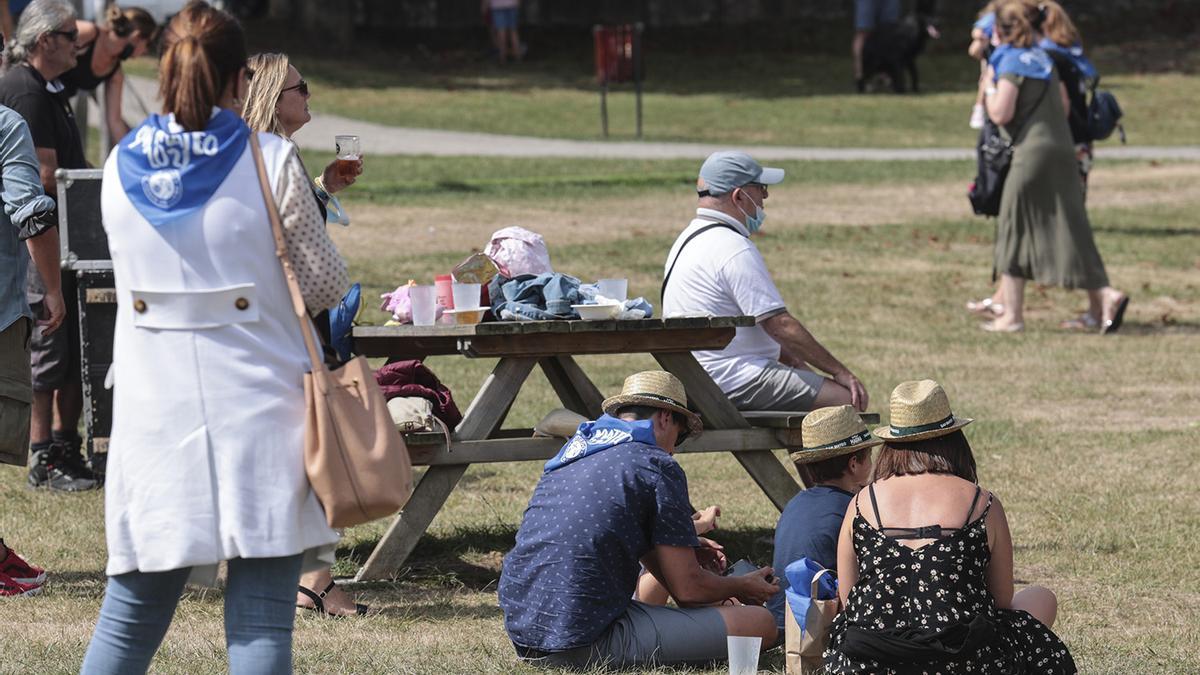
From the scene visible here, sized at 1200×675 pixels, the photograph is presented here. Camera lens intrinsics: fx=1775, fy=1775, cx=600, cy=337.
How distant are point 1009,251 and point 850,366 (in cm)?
175

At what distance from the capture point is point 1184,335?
11766mm

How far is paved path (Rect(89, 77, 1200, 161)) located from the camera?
69.9ft

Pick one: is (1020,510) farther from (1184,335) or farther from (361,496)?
(1184,335)

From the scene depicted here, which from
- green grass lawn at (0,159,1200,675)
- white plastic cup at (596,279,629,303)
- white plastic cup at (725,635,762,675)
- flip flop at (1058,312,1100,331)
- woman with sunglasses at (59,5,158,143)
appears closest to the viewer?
white plastic cup at (725,635,762,675)

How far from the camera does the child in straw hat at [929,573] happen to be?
436 centimetres

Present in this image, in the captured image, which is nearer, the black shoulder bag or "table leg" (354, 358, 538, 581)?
"table leg" (354, 358, 538, 581)

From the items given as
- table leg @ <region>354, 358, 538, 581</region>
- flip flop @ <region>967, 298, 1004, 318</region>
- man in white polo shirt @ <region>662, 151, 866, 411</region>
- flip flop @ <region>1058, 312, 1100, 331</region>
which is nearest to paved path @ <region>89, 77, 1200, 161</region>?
flip flop @ <region>967, 298, 1004, 318</region>

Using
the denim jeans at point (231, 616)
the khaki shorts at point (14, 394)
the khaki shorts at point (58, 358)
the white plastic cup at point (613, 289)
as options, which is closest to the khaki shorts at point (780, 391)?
the white plastic cup at point (613, 289)

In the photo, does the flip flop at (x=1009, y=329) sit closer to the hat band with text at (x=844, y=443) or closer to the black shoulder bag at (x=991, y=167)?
the black shoulder bag at (x=991, y=167)

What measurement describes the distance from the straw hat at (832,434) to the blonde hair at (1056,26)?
6811 millimetres

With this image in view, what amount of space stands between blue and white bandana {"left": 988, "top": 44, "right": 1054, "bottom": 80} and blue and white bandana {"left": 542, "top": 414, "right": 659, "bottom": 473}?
21.8 ft

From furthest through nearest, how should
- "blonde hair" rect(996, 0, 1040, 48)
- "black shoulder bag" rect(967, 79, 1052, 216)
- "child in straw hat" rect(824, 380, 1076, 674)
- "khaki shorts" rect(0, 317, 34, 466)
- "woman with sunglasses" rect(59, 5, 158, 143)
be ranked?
"black shoulder bag" rect(967, 79, 1052, 216) → "blonde hair" rect(996, 0, 1040, 48) → "woman with sunglasses" rect(59, 5, 158, 143) → "khaki shorts" rect(0, 317, 34, 466) → "child in straw hat" rect(824, 380, 1076, 674)

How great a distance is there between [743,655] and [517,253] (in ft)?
6.50

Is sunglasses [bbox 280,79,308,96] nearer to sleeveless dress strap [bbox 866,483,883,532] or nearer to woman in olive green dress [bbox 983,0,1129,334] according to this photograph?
sleeveless dress strap [bbox 866,483,883,532]
